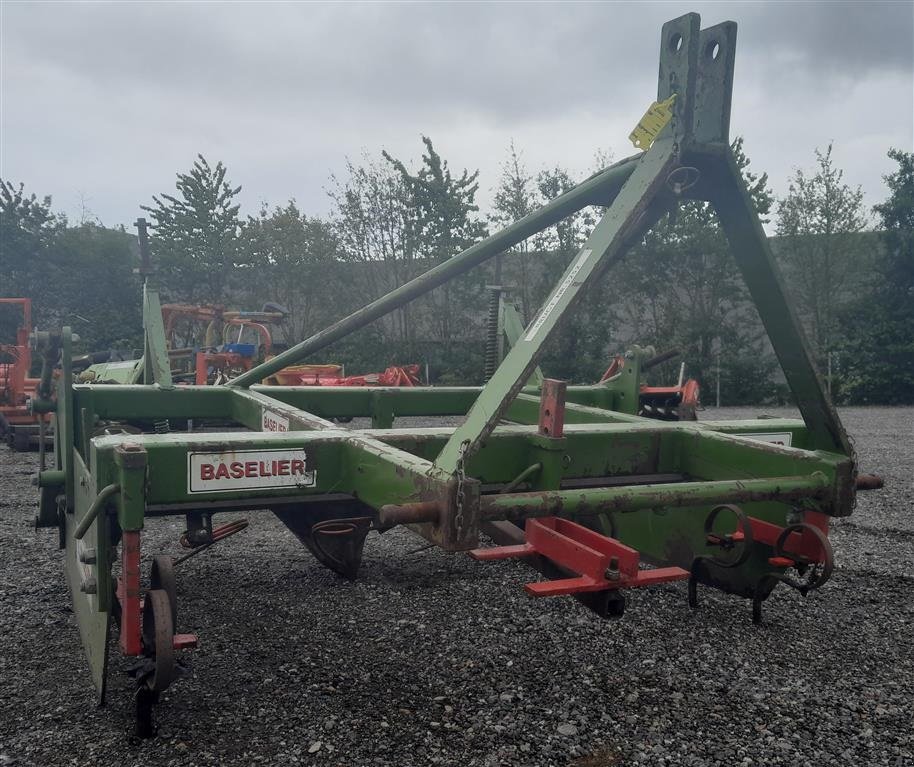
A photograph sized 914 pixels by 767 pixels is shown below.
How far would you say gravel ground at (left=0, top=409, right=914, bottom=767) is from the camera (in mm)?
2580

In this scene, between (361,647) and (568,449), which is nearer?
(568,449)

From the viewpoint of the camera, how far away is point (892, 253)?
62.9 feet

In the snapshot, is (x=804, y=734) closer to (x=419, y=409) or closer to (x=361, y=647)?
(x=361, y=647)

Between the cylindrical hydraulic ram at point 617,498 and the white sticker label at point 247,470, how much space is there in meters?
0.68

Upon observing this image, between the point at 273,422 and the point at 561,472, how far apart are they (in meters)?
1.39

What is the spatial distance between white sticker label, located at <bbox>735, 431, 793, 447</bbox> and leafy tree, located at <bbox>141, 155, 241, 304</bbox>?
57.0ft

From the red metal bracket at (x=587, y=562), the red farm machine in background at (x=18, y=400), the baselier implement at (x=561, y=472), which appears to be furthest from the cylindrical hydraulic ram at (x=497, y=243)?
the red farm machine in background at (x=18, y=400)

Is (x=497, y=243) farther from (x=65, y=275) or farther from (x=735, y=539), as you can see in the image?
(x=65, y=275)

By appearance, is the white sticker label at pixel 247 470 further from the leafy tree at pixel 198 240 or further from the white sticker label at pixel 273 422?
the leafy tree at pixel 198 240

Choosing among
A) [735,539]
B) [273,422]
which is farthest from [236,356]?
[735,539]

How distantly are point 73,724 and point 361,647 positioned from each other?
1.11 m

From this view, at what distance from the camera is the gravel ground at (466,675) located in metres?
2.58

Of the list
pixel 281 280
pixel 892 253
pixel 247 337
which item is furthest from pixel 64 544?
pixel 892 253

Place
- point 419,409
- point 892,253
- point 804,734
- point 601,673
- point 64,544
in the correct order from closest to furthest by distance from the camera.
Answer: point 804,734 < point 601,673 < point 64,544 < point 419,409 < point 892,253
